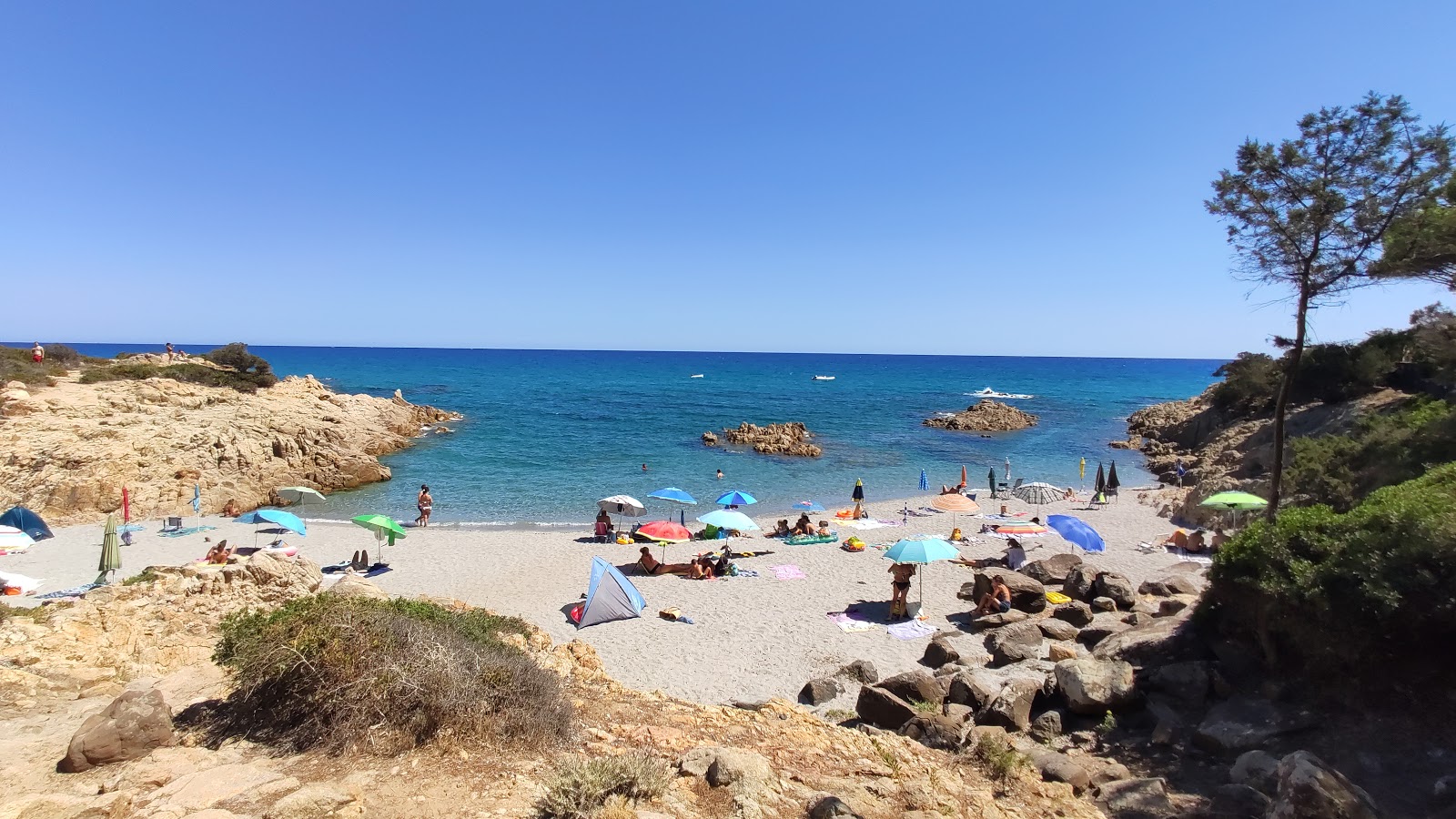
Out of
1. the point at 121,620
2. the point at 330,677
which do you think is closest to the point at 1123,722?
the point at 330,677

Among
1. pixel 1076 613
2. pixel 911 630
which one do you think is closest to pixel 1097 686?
pixel 1076 613

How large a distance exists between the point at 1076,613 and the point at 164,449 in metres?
31.7

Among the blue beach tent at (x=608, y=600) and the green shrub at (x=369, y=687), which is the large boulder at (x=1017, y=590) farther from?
the green shrub at (x=369, y=687)

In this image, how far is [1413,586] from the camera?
281 inches

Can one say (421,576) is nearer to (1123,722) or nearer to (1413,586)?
(1123,722)

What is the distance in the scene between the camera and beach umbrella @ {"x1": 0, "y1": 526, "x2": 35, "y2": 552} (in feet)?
53.9

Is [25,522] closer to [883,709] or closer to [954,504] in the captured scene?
[883,709]

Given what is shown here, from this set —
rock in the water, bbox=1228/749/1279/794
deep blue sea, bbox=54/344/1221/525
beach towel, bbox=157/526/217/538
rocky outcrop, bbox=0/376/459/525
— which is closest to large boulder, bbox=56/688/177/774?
rock in the water, bbox=1228/749/1279/794

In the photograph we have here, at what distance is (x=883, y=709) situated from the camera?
8.90 metres

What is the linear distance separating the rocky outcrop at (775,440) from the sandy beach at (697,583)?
15377 millimetres

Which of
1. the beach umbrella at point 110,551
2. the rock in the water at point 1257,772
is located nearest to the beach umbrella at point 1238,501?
the rock in the water at point 1257,772

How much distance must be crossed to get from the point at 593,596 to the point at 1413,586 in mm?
12685

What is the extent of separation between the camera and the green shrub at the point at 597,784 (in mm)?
4852

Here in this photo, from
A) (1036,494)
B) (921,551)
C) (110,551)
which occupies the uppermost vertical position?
(921,551)
